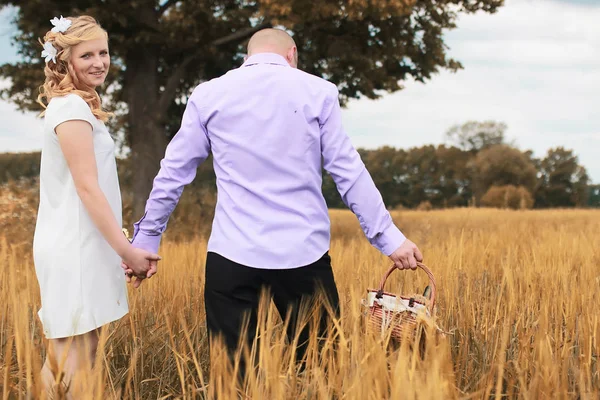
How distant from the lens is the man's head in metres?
2.79

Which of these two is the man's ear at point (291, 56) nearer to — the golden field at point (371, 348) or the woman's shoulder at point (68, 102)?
the woman's shoulder at point (68, 102)

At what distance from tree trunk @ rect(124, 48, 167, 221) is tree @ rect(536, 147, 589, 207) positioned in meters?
47.1

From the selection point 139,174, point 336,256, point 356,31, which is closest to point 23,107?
point 139,174

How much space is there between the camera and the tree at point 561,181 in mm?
55125

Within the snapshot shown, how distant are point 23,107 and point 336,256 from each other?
33.6 ft

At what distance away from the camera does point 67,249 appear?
268 centimetres

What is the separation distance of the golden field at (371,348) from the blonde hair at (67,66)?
2.91ft

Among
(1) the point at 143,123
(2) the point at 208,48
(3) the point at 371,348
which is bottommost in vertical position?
(3) the point at 371,348

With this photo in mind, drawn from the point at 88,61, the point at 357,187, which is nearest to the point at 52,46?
the point at 88,61

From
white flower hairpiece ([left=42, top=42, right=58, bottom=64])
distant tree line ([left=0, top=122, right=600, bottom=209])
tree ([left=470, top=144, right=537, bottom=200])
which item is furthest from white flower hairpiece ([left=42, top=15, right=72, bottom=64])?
tree ([left=470, top=144, right=537, bottom=200])

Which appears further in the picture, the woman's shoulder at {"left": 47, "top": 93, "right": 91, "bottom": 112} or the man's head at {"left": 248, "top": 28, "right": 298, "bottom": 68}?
the man's head at {"left": 248, "top": 28, "right": 298, "bottom": 68}

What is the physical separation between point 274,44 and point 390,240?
98cm

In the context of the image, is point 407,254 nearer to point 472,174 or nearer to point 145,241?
point 145,241

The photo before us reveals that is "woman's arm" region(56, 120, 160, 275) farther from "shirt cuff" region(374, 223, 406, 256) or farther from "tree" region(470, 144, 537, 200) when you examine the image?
"tree" region(470, 144, 537, 200)
